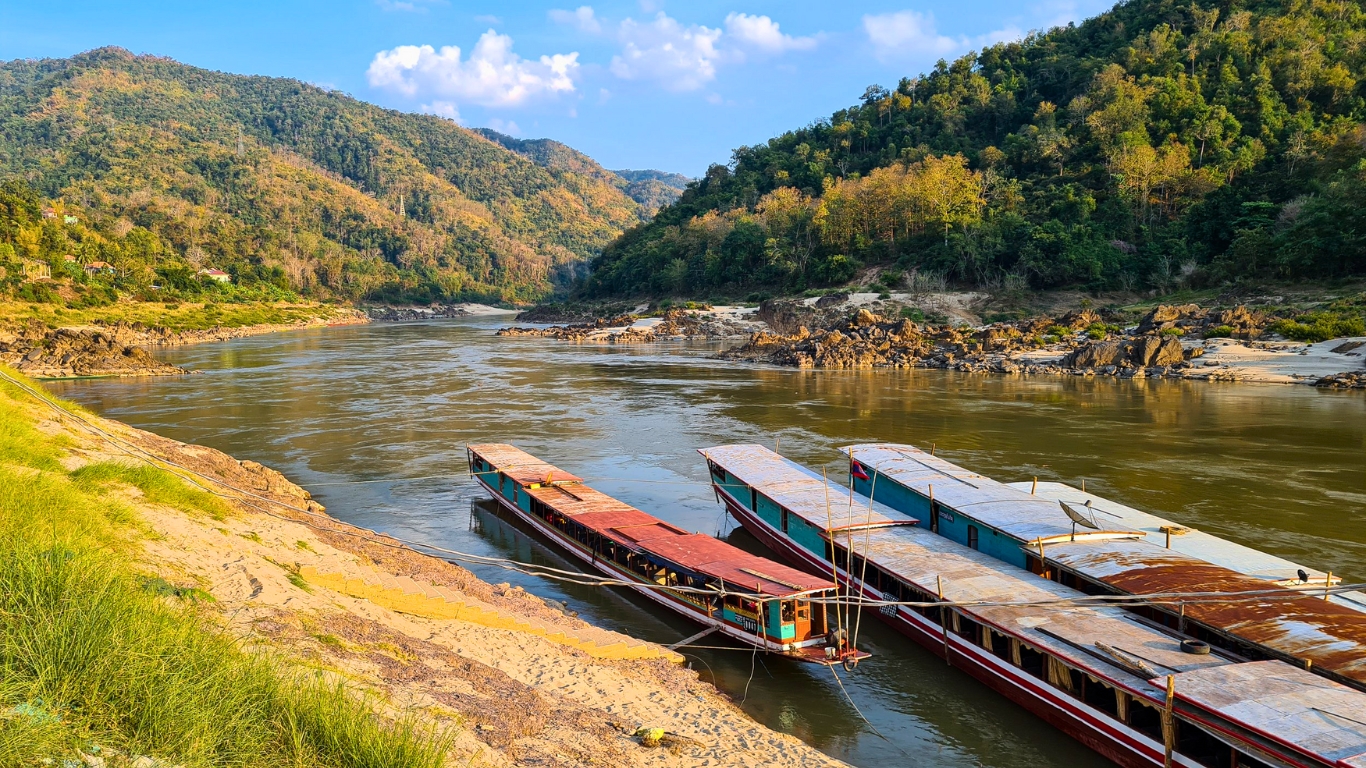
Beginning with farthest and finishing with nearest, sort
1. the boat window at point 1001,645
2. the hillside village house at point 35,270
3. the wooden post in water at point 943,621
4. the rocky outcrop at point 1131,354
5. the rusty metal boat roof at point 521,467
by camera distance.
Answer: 1. the hillside village house at point 35,270
2. the rocky outcrop at point 1131,354
3. the rusty metal boat roof at point 521,467
4. the wooden post in water at point 943,621
5. the boat window at point 1001,645

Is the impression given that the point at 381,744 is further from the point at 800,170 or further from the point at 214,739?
the point at 800,170

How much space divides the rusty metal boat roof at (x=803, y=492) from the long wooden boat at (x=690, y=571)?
7.07 ft

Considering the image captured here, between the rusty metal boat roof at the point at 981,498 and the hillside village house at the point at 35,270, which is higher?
the hillside village house at the point at 35,270

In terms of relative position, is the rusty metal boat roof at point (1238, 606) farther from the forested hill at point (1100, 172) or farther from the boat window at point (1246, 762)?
the forested hill at point (1100, 172)

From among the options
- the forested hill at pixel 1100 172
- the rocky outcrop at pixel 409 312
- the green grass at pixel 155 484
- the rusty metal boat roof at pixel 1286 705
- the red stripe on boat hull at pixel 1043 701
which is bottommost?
the red stripe on boat hull at pixel 1043 701

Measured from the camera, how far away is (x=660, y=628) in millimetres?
15773

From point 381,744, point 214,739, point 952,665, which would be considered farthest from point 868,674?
point 214,739

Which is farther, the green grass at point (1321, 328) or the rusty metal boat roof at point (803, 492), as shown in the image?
the green grass at point (1321, 328)

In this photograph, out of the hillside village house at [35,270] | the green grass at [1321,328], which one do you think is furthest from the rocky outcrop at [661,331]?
the hillside village house at [35,270]

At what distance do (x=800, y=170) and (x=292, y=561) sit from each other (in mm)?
125656

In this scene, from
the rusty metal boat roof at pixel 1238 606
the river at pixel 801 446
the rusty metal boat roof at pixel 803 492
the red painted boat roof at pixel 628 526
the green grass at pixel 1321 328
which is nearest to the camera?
the rusty metal boat roof at pixel 1238 606

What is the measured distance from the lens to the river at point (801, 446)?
13320mm

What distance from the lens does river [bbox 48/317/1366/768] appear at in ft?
43.7

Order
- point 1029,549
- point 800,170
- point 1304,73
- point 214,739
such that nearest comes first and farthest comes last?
point 214,739, point 1029,549, point 1304,73, point 800,170
